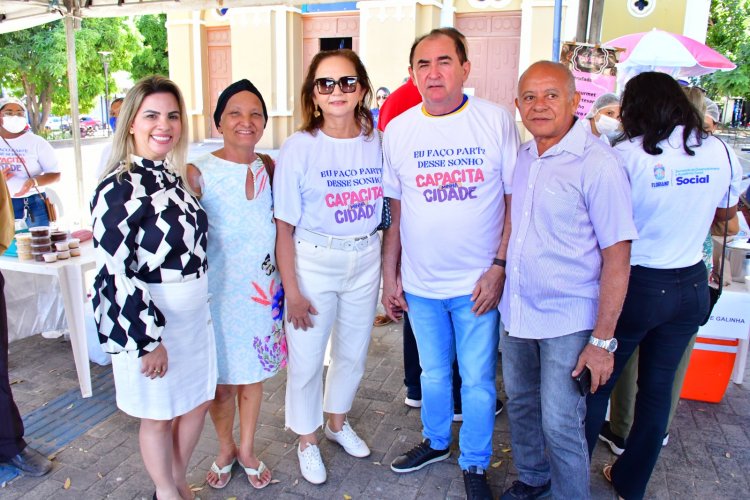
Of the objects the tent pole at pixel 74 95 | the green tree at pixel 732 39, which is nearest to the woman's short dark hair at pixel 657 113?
the tent pole at pixel 74 95

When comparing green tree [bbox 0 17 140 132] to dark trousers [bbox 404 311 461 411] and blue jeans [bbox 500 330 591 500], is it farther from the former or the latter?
blue jeans [bbox 500 330 591 500]

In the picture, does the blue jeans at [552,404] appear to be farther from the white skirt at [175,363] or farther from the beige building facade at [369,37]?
the beige building facade at [369,37]

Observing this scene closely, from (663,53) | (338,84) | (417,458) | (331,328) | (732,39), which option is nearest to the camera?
(338,84)

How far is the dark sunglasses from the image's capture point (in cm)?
246

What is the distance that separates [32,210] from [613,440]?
168 inches

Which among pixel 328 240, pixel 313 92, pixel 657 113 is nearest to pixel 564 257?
pixel 657 113

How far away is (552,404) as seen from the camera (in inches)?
89.0

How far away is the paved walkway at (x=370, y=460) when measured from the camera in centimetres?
273

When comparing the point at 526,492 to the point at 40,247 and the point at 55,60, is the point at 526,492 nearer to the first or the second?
the point at 40,247

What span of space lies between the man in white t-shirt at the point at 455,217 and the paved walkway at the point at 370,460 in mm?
439

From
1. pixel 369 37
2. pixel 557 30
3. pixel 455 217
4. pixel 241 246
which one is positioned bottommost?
pixel 241 246

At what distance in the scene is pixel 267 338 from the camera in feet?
8.65

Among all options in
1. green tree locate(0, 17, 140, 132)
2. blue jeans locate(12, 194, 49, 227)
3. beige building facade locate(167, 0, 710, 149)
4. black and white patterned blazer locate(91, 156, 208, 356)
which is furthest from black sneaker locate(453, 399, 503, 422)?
green tree locate(0, 17, 140, 132)

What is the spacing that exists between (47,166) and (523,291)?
13.8 ft
